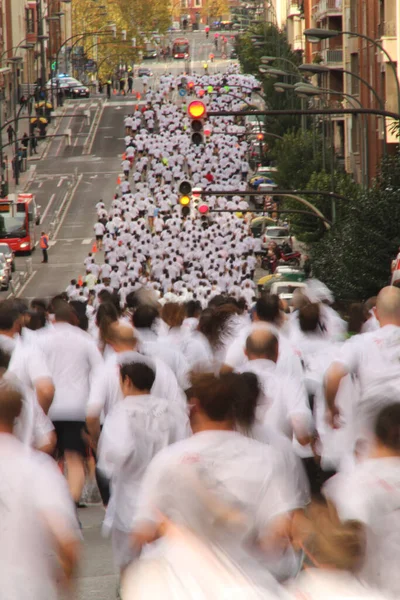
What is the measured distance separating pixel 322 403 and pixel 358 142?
146 ft

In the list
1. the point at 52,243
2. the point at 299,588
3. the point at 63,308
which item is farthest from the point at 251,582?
the point at 52,243

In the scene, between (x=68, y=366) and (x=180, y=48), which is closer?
(x=68, y=366)

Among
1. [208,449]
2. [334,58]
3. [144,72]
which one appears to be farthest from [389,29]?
[144,72]

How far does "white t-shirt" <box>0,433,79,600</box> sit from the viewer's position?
17.2 ft

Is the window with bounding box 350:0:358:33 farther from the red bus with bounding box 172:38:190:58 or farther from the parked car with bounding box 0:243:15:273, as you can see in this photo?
the red bus with bounding box 172:38:190:58

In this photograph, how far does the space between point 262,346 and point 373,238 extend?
65.7 ft

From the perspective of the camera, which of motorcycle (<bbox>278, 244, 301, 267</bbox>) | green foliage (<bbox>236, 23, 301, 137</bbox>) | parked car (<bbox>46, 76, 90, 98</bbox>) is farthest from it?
parked car (<bbox>46, 76, 90, 98</bbox>)

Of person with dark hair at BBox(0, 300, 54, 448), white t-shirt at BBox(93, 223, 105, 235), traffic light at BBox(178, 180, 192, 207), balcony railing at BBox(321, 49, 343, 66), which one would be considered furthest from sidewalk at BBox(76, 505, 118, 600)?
balcony railing at BBox(321, 49, 343, 66)

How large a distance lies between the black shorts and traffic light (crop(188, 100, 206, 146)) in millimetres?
8486

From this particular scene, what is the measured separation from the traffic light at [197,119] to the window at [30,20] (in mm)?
94778

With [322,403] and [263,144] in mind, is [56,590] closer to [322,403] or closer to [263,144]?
[322,403]

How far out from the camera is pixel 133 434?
7.18 metres

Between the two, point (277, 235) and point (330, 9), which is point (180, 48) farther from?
point (277, 235)

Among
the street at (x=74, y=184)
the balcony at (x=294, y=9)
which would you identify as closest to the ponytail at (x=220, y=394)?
the street at (x=74, y=184)
